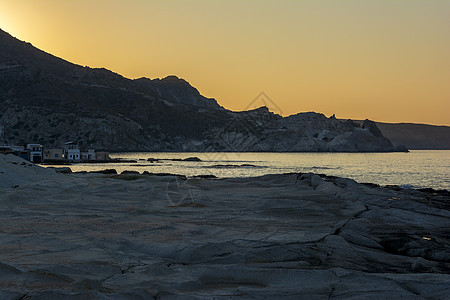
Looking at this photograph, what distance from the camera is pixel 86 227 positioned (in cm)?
1617

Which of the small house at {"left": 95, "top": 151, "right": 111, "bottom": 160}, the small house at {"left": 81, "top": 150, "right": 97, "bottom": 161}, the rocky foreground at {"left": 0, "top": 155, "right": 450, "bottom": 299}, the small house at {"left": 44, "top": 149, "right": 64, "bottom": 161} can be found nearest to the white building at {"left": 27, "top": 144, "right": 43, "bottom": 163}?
the small house at {"left": 44, "top": 149, "right": 64, "bottom": 161}

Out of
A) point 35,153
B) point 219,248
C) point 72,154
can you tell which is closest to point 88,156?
point 72,154

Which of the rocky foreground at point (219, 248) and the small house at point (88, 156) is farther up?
the small house at point (88, 156)

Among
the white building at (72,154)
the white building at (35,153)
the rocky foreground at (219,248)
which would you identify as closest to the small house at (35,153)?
the white building at (35,153)

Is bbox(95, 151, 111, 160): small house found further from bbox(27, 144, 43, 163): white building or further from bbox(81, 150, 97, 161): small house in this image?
bbox(27, 144, 43, 163): white building

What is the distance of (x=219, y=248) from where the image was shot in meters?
12.3

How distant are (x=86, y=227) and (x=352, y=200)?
1506cm

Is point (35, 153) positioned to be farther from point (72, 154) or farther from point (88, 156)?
point (88, 156)

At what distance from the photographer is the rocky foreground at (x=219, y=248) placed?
8906mm

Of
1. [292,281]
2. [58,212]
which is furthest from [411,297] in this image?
[58,212]

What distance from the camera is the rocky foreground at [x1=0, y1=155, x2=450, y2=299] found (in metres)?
8.91

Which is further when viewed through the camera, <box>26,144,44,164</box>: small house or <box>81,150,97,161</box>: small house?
<box>81,150,97,161</box>: small house

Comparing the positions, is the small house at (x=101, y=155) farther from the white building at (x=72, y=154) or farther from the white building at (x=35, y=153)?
the white building at (x=35, y=153)

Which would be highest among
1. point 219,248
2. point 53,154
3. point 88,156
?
point 53,154
